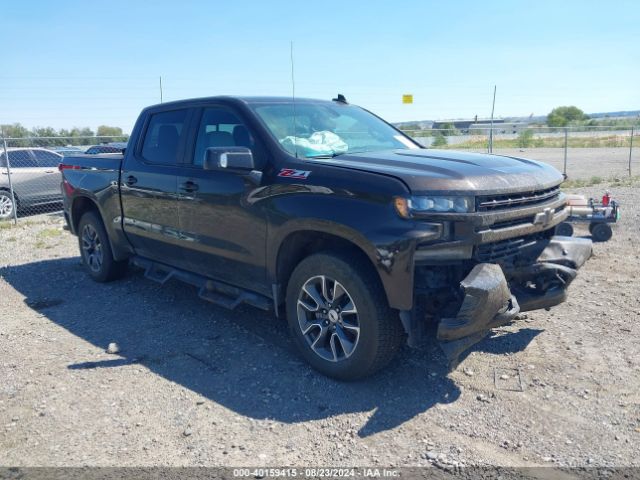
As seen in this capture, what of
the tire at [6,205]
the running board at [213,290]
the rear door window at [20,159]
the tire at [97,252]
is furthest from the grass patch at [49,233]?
the running board at [213,290]

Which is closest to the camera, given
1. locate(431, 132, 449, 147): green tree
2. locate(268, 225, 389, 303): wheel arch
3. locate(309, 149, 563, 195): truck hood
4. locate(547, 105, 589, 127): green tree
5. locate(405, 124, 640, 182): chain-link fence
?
locate(309, 149, 563, 195): truck hood

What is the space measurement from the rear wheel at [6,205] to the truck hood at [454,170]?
1066 cm

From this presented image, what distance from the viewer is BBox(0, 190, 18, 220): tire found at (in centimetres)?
1215

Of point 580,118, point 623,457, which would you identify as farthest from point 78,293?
point 580,118

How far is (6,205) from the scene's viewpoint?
12.2 meters

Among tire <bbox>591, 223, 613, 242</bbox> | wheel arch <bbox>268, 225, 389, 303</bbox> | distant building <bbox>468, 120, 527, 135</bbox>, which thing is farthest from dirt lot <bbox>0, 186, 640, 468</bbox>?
distant building <bbox>468, 120, 527, 135</bbox>

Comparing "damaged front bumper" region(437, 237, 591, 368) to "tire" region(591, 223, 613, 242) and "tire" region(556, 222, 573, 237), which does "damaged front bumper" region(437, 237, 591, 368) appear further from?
"tire" region(591, 223, 613, 242)

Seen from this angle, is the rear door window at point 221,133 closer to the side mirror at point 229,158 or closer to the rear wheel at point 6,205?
the side mirror at point 229,158

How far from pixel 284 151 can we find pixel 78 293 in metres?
3.51

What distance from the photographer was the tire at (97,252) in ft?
20.9

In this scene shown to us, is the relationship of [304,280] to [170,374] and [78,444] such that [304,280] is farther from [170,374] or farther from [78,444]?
[78,444]

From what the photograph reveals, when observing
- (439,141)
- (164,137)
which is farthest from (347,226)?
(439,141)

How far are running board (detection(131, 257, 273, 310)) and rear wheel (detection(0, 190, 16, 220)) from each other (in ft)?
27.2

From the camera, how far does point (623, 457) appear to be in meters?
2.98
